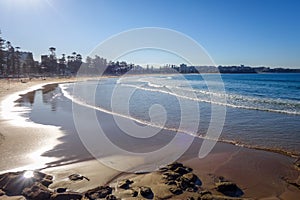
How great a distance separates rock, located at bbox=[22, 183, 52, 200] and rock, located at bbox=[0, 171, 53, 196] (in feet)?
0.75

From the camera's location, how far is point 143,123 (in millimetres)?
15508

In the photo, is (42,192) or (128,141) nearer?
(42,192)

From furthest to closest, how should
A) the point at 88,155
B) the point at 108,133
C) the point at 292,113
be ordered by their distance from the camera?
the point at 292,113 < the point at 108,133 < the point at 88,155

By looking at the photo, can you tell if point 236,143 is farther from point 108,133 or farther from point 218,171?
point 108,133

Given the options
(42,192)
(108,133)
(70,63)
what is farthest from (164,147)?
(70,63)

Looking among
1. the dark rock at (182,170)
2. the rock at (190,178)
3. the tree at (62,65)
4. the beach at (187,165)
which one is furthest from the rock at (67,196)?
the tree at (62,65)

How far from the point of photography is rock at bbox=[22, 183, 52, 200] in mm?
5809

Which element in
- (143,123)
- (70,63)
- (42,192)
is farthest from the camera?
(70,63)

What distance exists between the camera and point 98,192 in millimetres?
6195

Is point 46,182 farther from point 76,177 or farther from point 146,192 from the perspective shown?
point 146,192

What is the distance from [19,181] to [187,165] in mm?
4760

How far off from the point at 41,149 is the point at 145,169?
174 inches

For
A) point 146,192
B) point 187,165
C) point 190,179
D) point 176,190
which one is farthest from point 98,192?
point 187,165

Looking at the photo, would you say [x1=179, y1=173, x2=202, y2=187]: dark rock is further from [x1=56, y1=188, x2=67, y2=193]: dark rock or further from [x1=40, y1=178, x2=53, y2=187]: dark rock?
[x1=40, y1=178, x2=53, y2=187]: dark rock
